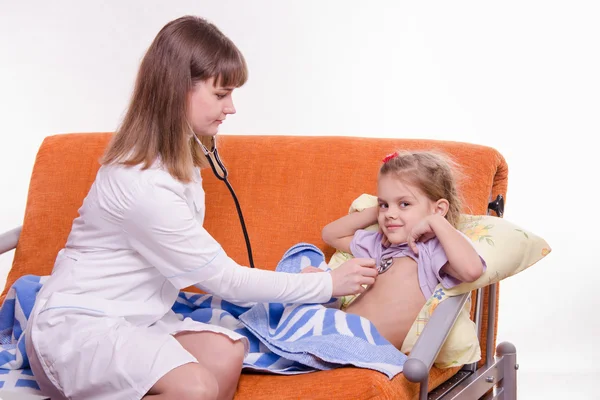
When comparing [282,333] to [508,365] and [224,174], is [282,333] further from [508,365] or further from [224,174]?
[508,365]

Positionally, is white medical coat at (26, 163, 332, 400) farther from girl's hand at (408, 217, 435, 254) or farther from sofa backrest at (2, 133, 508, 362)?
sofa backrest at (2, 133, 508, 362)

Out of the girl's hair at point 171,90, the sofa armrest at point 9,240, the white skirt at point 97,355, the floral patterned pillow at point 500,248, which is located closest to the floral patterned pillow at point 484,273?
the floral patterned pillow at point 500,248

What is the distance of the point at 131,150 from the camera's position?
5.58 ft

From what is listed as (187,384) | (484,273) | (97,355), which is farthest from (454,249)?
(97,355)

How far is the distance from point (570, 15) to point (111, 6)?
65.4 inches

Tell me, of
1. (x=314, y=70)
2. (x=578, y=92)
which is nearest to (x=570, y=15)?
(x=578, y=92)

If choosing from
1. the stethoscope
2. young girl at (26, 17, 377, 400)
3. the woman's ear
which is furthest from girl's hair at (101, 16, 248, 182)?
the woman's ear

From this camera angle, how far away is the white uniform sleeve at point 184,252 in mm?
1614

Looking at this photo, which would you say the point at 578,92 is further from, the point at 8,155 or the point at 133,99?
the point at 8,155

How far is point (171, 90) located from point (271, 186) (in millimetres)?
590

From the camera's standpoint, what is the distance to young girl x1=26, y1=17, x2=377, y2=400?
154 centimetres

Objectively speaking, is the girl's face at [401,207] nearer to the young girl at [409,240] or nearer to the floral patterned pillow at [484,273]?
the young girl at [409,240]

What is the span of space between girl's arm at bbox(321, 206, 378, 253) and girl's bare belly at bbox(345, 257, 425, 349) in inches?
5.7

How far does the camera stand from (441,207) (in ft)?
6.17
